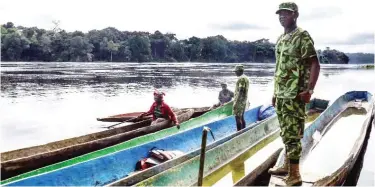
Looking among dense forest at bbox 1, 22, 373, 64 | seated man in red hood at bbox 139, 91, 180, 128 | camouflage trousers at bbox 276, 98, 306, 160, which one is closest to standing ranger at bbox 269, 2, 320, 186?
camouflage trousers at bbox 276, 98, 306, 160

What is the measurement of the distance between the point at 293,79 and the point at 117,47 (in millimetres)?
94780

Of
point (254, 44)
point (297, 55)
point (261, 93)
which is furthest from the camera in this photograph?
point (254, 44)

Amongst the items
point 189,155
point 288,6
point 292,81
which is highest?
point 288,6

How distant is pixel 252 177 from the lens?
5.70m

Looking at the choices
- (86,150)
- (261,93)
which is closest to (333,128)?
(86,150)

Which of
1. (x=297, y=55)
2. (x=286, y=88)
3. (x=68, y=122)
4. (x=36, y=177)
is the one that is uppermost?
(x=297, y=55)

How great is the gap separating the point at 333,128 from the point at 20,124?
12.2 metres

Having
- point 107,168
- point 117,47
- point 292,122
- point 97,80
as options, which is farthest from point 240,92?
point 117,47

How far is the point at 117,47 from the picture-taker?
96.8 metres

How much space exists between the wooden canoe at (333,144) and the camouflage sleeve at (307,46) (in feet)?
5.60

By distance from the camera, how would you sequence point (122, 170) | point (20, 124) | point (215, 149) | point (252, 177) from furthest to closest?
point (20, 124), point (215, 149), point (122, 170), point (252, 177)

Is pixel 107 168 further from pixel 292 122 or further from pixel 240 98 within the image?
pixel 240 98

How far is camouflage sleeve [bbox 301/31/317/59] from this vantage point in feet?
14.9

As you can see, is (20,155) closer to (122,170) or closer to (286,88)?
(122,170)
